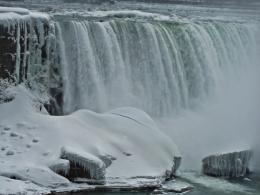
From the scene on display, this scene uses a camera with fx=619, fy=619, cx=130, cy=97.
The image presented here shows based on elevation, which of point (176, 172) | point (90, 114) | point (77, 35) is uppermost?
point (77, 35)

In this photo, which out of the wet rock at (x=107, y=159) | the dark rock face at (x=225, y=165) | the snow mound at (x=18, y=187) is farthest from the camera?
the dark rock face at (x=225, y=165)

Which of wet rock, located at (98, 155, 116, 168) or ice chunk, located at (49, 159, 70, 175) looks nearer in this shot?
ice chunk, located at (49, 159, 70, 175)

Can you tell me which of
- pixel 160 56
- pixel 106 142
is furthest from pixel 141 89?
pixel 106 142

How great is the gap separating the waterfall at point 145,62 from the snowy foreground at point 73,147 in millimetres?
2017

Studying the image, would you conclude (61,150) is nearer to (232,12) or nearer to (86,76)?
(86,76)

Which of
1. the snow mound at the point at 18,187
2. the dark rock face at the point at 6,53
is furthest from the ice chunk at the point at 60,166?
the dark rock face at the point at 6,53

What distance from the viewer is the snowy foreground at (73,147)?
33.4 ft

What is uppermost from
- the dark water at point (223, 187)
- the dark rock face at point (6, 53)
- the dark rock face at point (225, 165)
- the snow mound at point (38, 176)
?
the dark rock face at point (6, 53)

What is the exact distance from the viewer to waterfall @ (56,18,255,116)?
46.3 ft

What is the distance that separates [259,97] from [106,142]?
22.6 feet

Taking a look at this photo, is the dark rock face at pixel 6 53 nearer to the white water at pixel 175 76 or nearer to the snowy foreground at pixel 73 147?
the snowy foreground at pixel 73 147

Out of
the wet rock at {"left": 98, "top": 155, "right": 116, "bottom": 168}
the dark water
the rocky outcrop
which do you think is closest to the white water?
the dark water

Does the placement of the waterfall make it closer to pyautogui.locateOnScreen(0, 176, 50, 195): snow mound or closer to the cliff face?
the cliff face

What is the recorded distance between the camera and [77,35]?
1419cm
